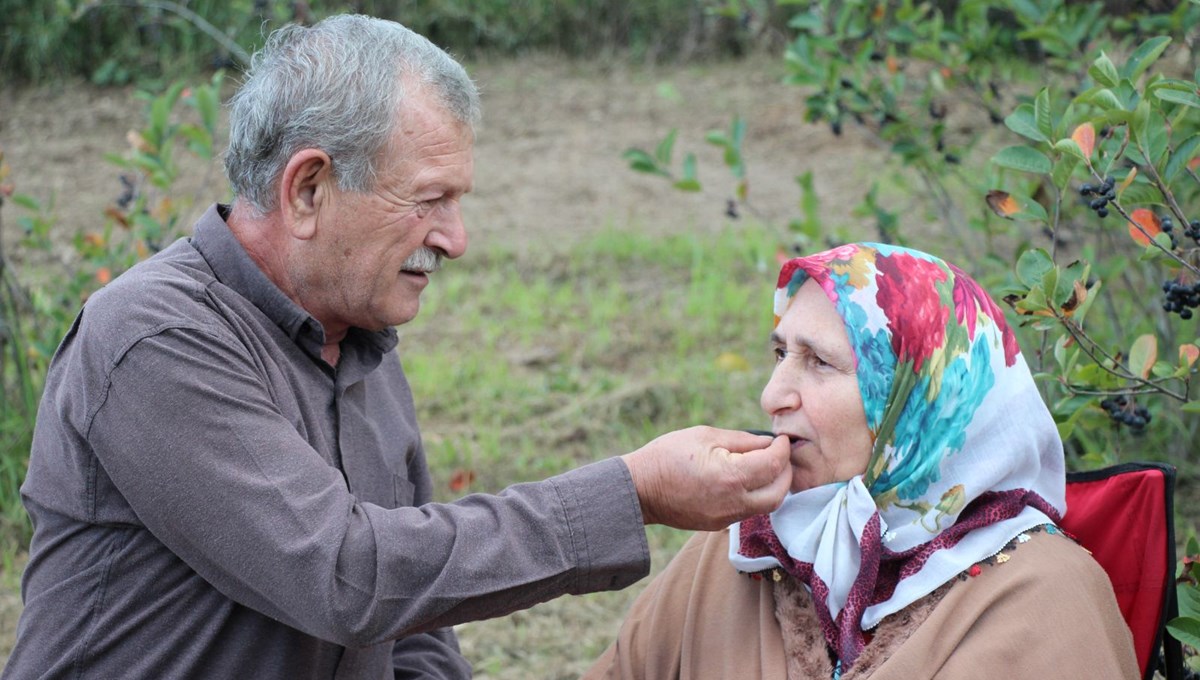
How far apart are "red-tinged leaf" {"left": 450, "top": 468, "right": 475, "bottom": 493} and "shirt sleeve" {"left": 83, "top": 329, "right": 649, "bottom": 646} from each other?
8.43 ft

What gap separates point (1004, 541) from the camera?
85.0 inches

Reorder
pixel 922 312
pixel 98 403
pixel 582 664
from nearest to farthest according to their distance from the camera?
pixel 98 403, pixel 922 312, pixel 582 664

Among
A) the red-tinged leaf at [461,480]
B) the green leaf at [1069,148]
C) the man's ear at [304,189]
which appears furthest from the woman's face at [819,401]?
the red-tinged leaf at [461,480]

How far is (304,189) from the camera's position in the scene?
2.35 m

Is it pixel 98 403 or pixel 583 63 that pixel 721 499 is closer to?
pixel 98 403

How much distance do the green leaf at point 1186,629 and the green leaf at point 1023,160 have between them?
35.1 inches

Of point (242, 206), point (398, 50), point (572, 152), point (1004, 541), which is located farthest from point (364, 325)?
point (572, 152)

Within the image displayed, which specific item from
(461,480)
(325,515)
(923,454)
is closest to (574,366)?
(461,480)

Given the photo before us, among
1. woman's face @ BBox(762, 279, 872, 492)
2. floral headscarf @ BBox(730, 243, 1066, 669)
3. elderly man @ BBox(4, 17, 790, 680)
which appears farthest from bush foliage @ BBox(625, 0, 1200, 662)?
elderly man @ BBox(4, 17, 790, 680)

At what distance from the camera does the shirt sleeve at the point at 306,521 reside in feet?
6.62

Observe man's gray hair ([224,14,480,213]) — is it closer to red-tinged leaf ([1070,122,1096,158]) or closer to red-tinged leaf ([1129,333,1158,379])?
red-tinged leaf ([1070,122,1096,158])

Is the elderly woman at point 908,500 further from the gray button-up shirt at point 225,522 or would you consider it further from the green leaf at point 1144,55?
the green leaf at point 1144,55

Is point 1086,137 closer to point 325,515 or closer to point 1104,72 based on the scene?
point 1104,72

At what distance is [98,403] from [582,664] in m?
2.23
